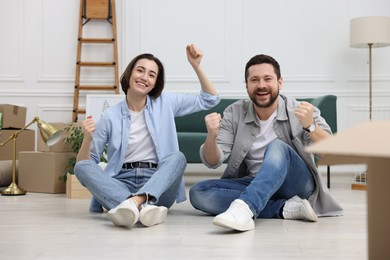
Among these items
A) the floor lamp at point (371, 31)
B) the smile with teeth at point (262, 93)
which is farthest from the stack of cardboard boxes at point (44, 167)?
the floor lamp at point (371, 31)

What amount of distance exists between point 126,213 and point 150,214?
0.34ft

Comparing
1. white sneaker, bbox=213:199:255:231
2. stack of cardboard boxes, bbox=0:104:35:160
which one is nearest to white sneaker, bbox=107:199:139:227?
white sneaker, bbox=213:199:255:231

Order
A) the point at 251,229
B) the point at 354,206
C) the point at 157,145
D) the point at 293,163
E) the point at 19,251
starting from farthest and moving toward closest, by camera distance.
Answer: the point at 354,206 < the point at 157,145 < the point at 293,163 < the point at 251,229 < the point at 19,251

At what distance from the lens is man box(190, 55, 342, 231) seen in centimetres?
251

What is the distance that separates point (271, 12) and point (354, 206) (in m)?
3.13

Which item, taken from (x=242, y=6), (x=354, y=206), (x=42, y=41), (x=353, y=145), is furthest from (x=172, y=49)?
(x=353, y=145)

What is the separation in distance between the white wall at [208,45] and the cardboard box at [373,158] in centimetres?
538

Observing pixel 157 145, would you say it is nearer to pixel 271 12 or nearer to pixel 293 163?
pixel 293 163

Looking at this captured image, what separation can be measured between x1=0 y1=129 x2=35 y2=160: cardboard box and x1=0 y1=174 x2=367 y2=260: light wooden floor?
2.09m

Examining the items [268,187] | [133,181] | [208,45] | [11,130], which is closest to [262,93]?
[268,187]

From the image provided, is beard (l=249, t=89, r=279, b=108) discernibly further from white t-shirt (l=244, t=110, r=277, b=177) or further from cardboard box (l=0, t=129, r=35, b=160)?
cardboard box (l=0, t=129, r=35, b=160)

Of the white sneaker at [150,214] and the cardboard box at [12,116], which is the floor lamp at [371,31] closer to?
the cardboard box at [12,116]

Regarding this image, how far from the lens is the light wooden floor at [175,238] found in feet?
6.22

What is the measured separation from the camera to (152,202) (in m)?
2.51
